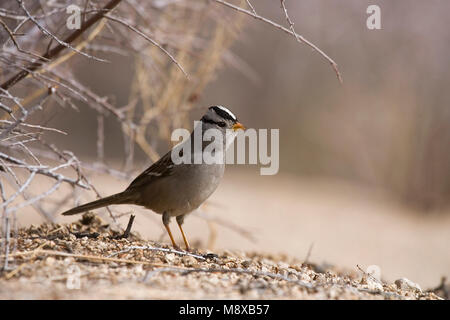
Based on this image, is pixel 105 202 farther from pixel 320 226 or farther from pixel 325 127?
pixel 325 127

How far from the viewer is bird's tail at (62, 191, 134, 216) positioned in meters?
5.98

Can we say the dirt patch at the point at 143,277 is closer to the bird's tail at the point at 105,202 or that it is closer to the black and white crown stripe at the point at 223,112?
the bird's tail at the point at 105,202

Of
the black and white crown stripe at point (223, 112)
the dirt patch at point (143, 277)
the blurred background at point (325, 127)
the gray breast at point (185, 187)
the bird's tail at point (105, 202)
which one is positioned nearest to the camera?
the dirt patch at point (143, 277)

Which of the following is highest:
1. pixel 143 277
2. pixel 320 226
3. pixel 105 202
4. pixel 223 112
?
pixel 223 112

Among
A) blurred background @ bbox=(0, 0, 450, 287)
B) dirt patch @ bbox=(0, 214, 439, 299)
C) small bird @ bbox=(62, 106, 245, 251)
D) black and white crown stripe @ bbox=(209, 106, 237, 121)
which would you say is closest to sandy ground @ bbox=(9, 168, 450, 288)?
blurred background @ bbox=(0, 0, 450, 287)

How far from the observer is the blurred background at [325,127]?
9867 mm

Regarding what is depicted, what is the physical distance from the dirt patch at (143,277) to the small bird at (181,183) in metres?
0.83

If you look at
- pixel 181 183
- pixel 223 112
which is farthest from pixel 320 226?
pixel 181 183

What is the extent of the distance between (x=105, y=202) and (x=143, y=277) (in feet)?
6.21

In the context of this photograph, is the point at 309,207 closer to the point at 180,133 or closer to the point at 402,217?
the point at 402,217

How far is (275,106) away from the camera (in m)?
17.5

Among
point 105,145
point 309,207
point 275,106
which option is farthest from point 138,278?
point 275,106

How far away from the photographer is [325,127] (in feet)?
56.6

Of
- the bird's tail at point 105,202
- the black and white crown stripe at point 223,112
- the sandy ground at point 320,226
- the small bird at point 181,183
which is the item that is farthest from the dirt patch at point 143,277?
the sandy ground at point 320,226
